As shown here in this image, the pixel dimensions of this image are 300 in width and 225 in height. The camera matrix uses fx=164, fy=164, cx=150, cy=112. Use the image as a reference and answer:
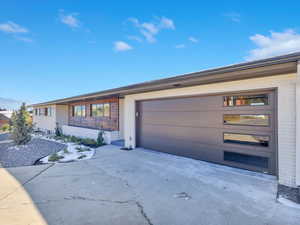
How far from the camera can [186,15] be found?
804 centimetres

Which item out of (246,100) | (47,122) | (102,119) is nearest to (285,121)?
(246,100)

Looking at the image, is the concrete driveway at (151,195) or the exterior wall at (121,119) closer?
the concrete driveway at (151,195)

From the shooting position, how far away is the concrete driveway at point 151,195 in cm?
237

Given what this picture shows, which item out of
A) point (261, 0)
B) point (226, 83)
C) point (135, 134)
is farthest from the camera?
point (135, 134)

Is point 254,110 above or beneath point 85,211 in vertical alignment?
above

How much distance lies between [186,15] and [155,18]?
1657 millimetres

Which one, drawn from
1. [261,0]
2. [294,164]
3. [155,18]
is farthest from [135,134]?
[261,0]

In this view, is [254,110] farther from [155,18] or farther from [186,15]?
[155,18]

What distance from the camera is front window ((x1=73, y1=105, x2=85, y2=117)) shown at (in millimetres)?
12655

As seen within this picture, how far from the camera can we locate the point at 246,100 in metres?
4.38

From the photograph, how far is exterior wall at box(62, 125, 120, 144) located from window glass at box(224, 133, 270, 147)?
5.77 metres

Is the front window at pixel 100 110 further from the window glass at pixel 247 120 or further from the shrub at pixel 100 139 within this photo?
the window glass at pixel 247 120

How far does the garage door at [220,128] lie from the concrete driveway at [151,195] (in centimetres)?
43

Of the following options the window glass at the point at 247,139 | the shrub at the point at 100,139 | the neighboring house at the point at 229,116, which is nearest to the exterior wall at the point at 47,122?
the shrub at the point at 100,139
